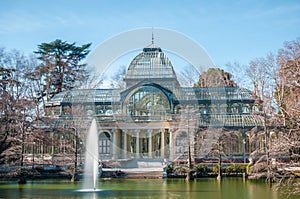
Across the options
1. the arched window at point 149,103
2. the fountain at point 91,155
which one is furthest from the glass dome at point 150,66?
the fountain at point 91,155

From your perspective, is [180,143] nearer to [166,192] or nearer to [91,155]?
[91,155]

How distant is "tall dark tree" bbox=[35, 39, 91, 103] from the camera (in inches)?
1785

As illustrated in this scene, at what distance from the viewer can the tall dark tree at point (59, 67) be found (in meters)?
45.3

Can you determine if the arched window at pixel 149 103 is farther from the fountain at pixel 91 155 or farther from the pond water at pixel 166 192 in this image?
the pond water at pixel 166 192

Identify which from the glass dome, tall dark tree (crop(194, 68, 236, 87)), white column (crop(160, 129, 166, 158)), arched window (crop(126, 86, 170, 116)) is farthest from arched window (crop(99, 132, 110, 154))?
tall dark tree (crop(194, 68, 236, 87))

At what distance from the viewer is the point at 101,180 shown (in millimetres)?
26938

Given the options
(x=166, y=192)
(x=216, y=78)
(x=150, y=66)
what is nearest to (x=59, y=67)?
(x=150, y=66)

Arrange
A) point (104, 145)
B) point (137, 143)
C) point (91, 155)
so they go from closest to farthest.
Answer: point (91, 155) → point (137, 143) → point (104, 145)

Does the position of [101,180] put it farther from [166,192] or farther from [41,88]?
[41,88]

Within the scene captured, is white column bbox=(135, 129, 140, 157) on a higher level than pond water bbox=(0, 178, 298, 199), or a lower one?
higher

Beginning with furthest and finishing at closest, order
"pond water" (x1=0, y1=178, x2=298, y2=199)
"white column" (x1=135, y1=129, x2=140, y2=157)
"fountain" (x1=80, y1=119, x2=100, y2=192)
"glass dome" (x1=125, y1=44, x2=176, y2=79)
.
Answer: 1. "glass dome" (x1=125, y1=44, x2=176, y2=79)
2. "white column" (x1=135, y1=129, x2=140, y2=157)
3. "fountain" (x1=80, y1=119, x2=100, y2=192)
4. "pond water" (x1=0, y1=178, x2=298, y2=199)

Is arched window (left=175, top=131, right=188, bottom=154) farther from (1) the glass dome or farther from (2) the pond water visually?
(2) the pond water

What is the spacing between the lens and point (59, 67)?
47.1 m

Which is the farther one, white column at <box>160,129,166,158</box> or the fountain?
white column at <box>160,129,166,158</box>
